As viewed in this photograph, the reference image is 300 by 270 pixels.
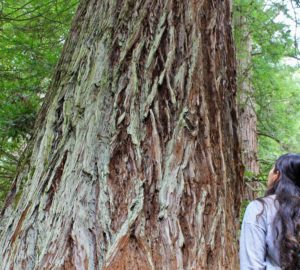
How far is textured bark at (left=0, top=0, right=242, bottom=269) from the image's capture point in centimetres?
202

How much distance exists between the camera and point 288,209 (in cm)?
206

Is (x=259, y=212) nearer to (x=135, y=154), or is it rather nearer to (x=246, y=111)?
(x=135, y=154)

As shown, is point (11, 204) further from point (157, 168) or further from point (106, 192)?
point (157, 168)

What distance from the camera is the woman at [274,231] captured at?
1.98m

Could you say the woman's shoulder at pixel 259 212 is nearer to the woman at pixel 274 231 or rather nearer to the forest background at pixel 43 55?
the woman at pixel 274 231

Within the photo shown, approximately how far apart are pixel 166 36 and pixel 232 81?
0.69m

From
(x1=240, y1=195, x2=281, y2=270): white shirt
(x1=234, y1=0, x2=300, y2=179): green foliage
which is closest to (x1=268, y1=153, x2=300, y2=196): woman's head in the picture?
(x1=240, y1=195, x2=281, y2=270): white shirt

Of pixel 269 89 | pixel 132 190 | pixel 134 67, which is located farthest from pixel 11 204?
pixel 269 89

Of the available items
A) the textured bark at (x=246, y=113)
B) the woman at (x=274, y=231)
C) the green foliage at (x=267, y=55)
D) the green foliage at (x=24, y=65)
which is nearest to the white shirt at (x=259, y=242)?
the woman at (x=274, y=231)

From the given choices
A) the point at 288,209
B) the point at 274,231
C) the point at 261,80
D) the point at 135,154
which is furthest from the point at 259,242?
the point at 261,80

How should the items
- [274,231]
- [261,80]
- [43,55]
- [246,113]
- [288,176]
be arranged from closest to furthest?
[274,231], [288,176], [43,55], [261,80], [246,113]

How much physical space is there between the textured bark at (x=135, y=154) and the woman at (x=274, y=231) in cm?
21

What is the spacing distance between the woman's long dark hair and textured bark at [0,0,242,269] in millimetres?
345

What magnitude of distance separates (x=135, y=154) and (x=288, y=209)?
87 cm
